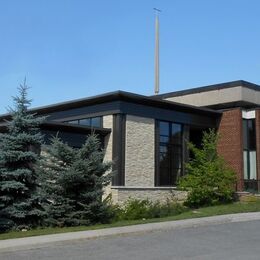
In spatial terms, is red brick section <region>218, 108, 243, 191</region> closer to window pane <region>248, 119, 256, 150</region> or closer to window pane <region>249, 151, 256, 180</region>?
window pane <region>248, 119, 256, 150</region>

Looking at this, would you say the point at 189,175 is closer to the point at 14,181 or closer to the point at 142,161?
the point at 142,161

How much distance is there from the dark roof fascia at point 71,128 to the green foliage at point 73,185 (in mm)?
4771

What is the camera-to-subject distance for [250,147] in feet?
107

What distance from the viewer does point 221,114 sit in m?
32.8

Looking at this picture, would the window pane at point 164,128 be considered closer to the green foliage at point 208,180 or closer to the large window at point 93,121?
the green foliage at point 208,180

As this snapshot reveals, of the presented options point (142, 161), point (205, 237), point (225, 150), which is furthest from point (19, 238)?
point (225, 150)

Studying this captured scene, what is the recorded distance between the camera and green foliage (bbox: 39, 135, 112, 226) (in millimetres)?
19141

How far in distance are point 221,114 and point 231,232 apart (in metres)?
16.6

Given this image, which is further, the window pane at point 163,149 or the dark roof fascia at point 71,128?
the window pane at point 163,149

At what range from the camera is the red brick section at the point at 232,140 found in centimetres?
3154

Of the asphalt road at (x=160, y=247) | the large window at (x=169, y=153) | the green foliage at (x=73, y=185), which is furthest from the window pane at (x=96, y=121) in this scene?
the asphalt road at (x=160, y=247)

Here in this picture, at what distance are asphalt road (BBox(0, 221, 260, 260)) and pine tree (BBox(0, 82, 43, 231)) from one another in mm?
4993

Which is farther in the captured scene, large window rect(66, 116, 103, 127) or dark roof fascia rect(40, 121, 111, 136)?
large window rect(66, 116, 103, 127)

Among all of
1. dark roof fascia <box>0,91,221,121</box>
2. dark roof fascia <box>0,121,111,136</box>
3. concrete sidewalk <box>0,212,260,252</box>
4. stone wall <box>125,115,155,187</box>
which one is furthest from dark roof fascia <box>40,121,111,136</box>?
concrete sidewalk <box>0,212,260,252</box>
